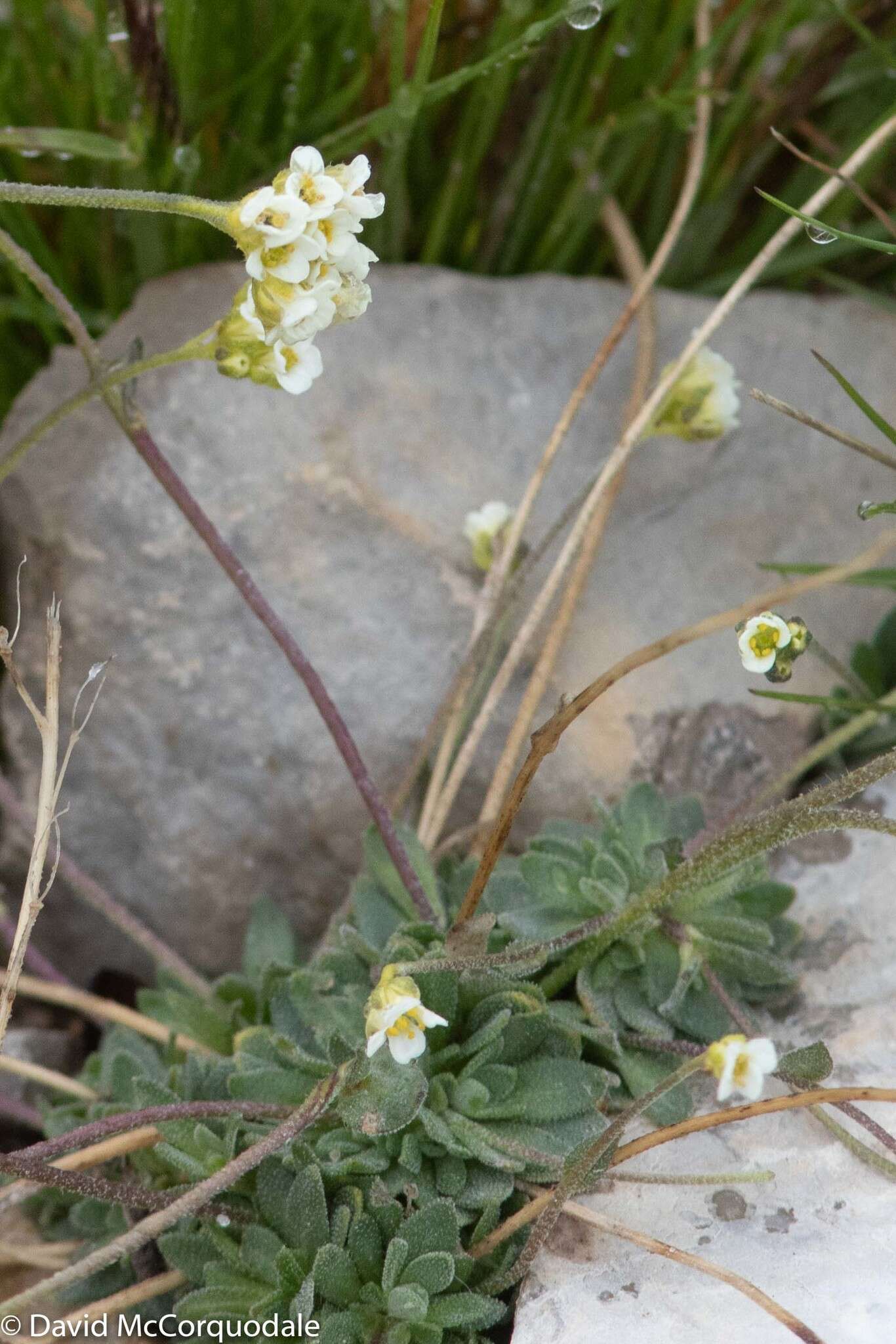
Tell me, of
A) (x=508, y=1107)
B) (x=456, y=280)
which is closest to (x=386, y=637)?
(x=456, y=280)

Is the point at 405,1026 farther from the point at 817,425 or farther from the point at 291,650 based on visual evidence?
the point at 817,425

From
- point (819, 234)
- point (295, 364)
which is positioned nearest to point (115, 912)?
point (295, 364)

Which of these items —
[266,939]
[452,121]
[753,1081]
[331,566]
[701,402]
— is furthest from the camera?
[452,121]

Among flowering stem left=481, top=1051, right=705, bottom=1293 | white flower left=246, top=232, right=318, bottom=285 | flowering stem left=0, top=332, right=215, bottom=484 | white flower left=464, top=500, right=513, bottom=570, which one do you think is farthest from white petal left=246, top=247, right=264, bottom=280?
flowering stem left=481, top=1051, right=705, bottom=1293

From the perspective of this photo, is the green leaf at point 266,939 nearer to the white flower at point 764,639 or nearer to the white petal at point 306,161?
the white flower at point 764,639

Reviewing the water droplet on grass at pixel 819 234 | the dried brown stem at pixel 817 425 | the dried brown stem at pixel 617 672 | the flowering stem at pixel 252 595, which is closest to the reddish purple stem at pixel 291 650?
the flowering stem at pixel 252 595

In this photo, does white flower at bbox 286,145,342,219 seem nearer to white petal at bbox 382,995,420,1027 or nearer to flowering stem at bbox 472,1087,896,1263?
white petal at bbox 382,995,420,1027

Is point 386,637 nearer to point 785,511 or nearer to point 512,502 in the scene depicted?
point 512,502
